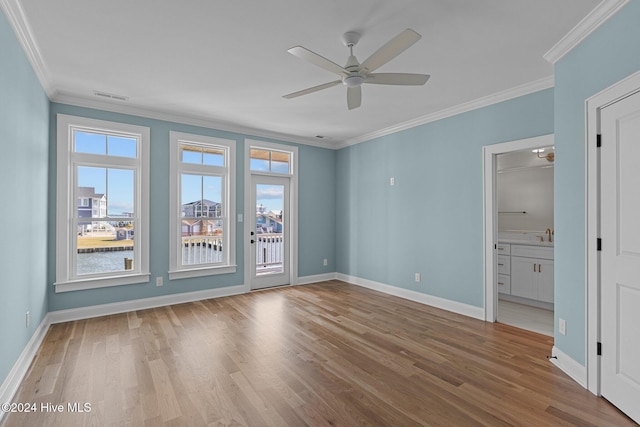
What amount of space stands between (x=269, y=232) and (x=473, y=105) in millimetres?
3818

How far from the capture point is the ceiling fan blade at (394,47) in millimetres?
1939

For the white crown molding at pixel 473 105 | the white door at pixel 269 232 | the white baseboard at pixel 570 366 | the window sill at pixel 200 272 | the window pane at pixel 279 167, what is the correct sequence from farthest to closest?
the window pane at pixel 279 167, the white door at pixel 269 232, the window sill at pixel 200 272, the white crown molding at pixel 473 105, the white baseboard at pixel 570 366

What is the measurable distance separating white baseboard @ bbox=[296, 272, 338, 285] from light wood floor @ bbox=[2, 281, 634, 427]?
190 cm

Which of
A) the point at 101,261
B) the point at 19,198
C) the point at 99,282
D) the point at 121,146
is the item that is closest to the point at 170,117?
the point at 121,146

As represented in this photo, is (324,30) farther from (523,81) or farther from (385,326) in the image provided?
(385,326)

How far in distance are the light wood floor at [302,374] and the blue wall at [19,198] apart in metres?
0.44

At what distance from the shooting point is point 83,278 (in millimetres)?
3938

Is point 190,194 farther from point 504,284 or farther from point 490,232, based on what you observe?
point 504,284

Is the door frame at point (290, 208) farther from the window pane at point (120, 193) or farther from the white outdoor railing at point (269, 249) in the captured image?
the window pane at point (120, 193)

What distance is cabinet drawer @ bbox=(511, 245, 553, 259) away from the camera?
4234 millimetres

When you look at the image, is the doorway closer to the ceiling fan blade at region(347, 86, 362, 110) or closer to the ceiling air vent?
the ceiling fan blade at region(347, 86, 362, 110)

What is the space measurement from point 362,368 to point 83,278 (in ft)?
12.1

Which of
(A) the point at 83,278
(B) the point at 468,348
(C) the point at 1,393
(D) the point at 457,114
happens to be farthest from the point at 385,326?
(A) the point at 83,278

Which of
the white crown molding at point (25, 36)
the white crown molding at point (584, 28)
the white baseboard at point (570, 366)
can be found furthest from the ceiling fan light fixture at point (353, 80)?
the white baseboard at point (570, 366)
